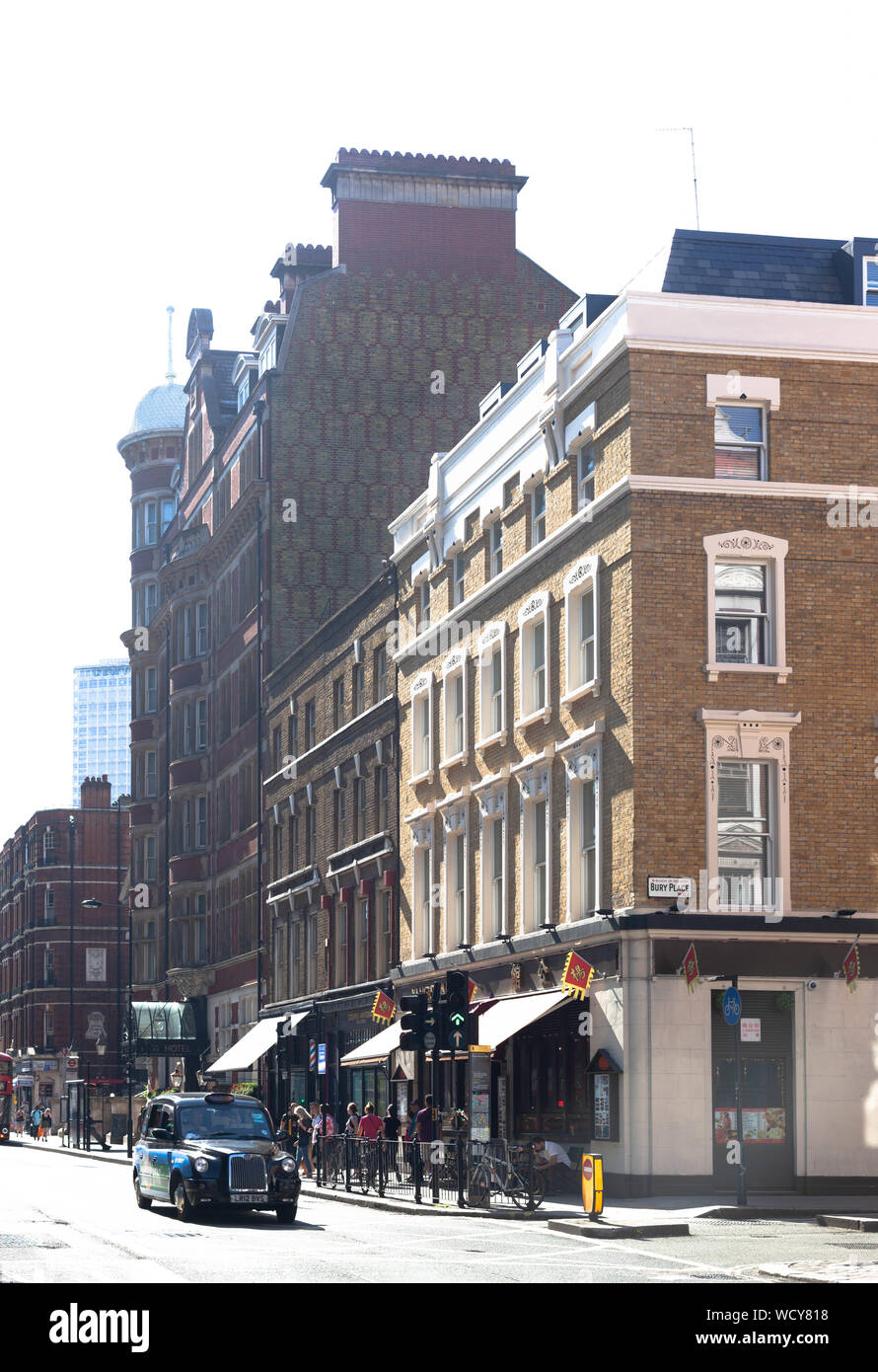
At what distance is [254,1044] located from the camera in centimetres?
6241

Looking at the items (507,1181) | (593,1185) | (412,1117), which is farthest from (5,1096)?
(593,1185)

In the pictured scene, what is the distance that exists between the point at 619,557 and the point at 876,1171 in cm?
1087

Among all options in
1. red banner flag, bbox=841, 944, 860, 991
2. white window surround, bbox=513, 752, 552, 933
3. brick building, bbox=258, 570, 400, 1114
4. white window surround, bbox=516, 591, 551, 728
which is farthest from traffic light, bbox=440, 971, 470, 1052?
brick building, bbox=258, 570, 400, 1114

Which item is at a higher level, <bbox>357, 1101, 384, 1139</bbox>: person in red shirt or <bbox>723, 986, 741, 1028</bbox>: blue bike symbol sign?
<bbox>723, 986, 741, 1028</bbox>: blue bike symbol sign

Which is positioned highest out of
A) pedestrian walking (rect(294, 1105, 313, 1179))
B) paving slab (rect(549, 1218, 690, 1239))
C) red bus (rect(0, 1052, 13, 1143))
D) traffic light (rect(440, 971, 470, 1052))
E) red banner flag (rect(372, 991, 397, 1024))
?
traffic light (rect(440, 971, 470, 1052))

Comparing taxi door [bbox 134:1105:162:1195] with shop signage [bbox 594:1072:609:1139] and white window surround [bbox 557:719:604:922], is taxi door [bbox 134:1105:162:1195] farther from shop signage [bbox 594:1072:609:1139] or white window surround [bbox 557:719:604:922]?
white window surround [bbox 557:719:604:922]

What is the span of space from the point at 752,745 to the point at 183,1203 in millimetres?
11731

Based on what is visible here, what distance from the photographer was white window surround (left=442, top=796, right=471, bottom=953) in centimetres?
4331

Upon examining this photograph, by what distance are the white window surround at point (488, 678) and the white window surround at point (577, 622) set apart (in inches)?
163

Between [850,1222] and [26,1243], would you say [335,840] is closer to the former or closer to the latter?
[850,1222]

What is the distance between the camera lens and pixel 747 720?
33.2 meters

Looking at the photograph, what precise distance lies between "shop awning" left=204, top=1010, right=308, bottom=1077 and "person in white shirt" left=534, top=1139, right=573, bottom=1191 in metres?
24.8
